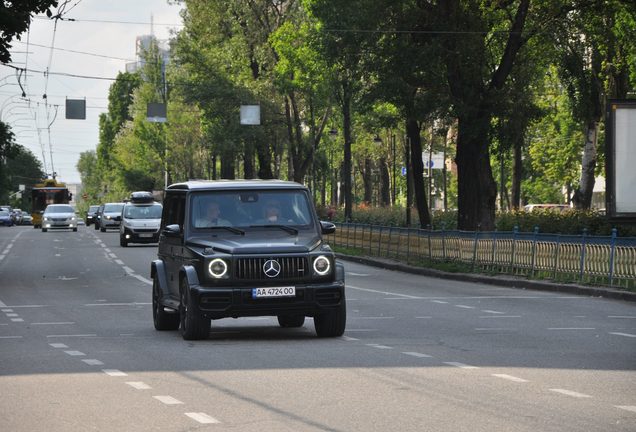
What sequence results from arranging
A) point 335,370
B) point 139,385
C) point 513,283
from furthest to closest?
1. point 513,283
2. point 335,370
3. point 139,385

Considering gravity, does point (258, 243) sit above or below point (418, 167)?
below

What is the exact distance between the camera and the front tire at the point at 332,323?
12.1 metres

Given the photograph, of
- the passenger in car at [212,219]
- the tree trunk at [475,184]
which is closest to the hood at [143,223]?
the tree trunk at [475,184]

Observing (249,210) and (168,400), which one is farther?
(249,210)

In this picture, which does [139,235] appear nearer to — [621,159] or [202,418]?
[621,159]

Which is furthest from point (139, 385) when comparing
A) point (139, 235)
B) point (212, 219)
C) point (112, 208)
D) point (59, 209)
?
point (59, 209)

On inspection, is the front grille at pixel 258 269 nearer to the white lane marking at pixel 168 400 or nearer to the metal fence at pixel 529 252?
the white lane marking at pixel 168 400

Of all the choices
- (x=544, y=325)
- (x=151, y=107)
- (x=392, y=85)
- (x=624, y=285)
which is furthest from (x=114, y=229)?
(x=544, y=325)

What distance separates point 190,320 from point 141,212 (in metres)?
29.1

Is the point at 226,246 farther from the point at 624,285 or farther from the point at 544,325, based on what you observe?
the point at 624,285

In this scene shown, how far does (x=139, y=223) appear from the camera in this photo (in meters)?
39.7

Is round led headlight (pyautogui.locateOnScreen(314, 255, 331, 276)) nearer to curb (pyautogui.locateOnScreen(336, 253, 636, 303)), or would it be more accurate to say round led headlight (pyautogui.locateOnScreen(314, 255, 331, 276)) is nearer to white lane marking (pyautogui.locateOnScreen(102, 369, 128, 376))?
white lane marking (pyautogui.locateOnScreen(102, 369, 128, 376))

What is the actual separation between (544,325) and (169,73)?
5998 cm

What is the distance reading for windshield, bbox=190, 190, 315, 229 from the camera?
41.4 feet
